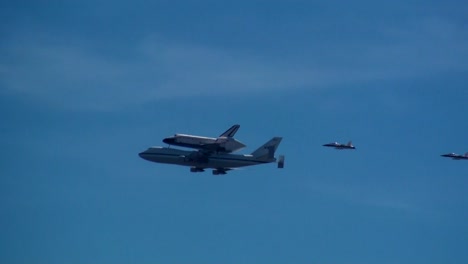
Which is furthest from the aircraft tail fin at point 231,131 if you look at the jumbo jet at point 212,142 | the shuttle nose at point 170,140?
the shuttle nose at point 170,140

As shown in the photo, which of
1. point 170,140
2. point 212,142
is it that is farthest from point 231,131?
point 170,140

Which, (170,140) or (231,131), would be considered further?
(231,131)

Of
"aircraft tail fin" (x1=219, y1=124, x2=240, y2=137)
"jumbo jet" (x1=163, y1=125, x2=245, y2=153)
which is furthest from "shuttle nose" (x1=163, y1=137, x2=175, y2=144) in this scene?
"aircraft tail fin" (x1=219, y1=124, x2=240, y2=137)

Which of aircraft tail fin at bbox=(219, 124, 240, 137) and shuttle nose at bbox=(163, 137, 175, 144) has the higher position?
aircraft tail fin at bbox=(219, 124, 240, 137)

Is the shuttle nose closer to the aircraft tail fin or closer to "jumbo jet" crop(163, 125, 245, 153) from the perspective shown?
"jumbo jet" crop(163, 125, 245, 153)

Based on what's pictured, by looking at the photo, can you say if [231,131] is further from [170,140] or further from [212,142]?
[170,140]

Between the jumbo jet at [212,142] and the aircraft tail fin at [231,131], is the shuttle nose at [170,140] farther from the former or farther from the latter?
the aircraft tail fin at [231,131]

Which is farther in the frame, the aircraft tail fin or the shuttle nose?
the aircraft tail fin

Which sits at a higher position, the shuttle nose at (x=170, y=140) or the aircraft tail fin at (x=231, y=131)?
the aircraft tail fin at (x=231, y=131)
